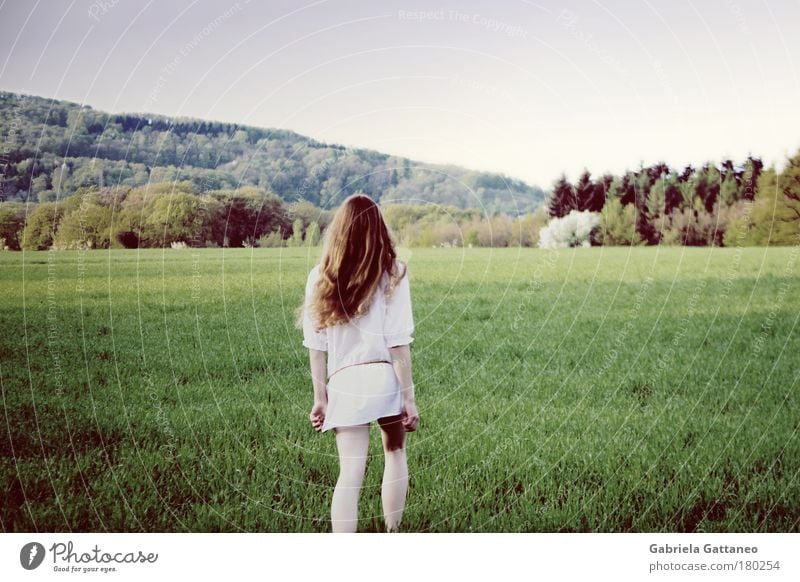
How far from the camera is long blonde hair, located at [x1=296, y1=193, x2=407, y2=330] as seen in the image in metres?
3.03

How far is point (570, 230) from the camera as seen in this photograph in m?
5.63

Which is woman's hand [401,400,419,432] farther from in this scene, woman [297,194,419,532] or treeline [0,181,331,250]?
treeline [0,181,331,250]

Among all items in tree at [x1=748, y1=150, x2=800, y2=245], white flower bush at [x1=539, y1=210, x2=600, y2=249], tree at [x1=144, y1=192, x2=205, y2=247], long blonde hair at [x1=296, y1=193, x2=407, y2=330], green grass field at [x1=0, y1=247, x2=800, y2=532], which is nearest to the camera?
long blonde hair at [x1=296, y1=193, x2=407, y2=330]

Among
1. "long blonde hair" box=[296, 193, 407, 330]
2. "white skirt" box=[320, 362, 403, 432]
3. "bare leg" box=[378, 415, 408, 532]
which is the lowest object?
"bare leg" box=[378, 415, 408, 532]

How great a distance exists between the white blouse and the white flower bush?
2.59m

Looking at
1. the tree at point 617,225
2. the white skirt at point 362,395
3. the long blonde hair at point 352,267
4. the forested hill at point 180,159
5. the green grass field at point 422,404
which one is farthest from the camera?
the tree at point 617,225

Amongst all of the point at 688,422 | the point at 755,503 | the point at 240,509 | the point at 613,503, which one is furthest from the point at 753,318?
the point at 240,509

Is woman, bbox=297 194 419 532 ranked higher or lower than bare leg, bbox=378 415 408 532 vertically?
higher

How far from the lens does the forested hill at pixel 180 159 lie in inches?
161

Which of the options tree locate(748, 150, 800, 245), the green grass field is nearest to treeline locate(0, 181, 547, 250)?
the green grass field

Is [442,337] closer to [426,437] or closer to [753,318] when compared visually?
[426,437]

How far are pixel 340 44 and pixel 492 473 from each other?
2634 millimetres

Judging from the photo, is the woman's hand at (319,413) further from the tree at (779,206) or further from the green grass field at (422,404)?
the tree at (779,206)

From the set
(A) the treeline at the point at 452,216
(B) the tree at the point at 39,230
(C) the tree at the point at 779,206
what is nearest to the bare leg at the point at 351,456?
(A) the treeline at the point at 452,216
